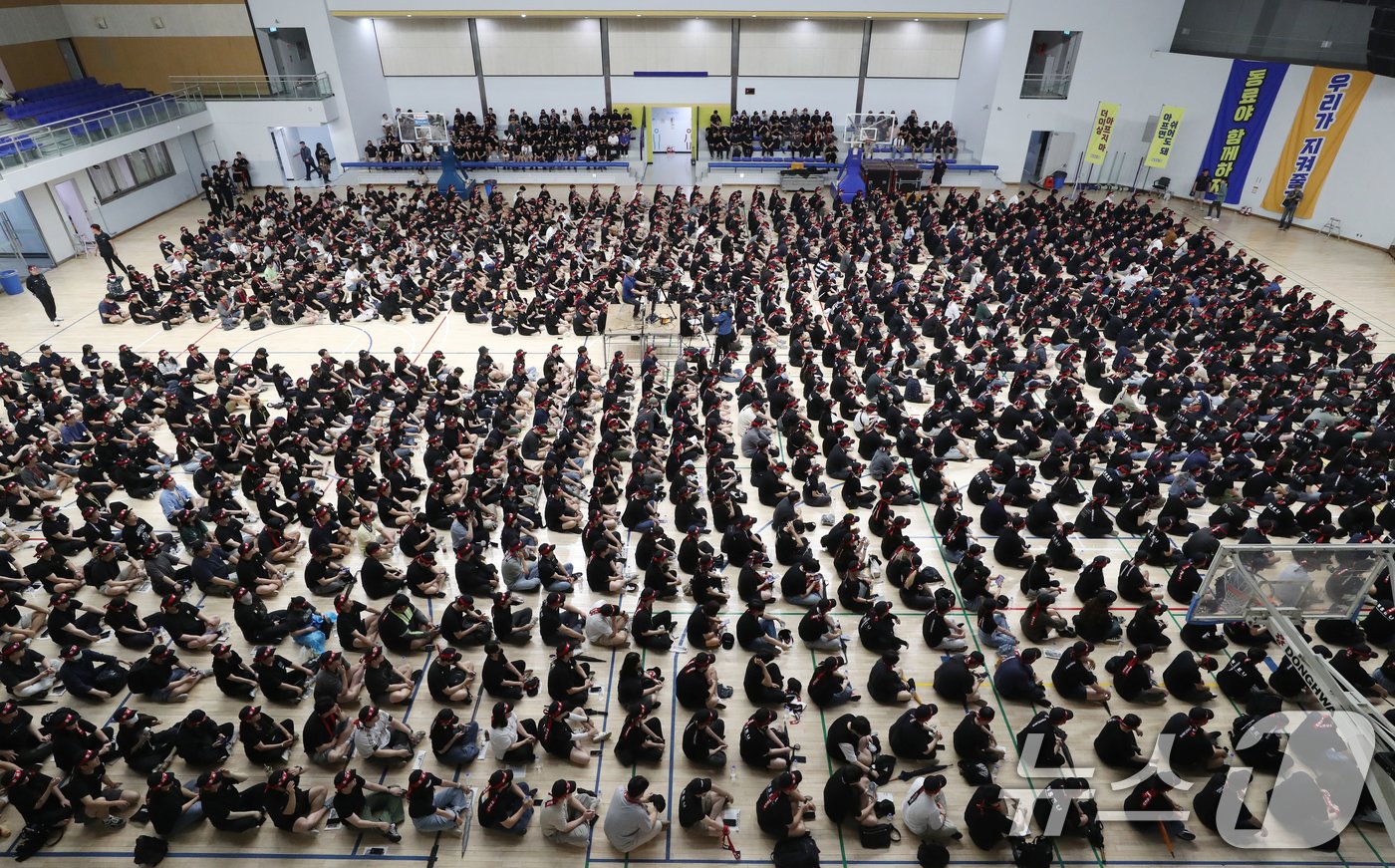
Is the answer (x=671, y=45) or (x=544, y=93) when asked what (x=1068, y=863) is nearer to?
(x=671, y=45)

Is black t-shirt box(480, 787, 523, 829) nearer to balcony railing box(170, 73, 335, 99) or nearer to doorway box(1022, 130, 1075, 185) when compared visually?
balcony railing box(170, 73, 335, 99)

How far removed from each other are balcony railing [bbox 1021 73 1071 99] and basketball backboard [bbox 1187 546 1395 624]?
28038mm

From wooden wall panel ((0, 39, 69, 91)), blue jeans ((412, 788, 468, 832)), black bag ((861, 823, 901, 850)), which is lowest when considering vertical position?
black bag ((861, 823, 901, 850))

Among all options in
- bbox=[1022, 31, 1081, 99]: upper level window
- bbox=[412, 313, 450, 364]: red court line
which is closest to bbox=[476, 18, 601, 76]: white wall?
bbox=[1022, 31, 1081, 99]: upper level window

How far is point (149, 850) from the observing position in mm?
7105

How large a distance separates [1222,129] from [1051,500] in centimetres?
2612

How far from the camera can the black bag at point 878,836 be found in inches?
287

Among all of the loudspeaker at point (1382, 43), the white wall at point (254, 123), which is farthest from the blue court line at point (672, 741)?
the white wall at point (254, 123)

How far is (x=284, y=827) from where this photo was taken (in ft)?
24.1

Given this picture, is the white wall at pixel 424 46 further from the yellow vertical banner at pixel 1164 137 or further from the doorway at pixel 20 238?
the yellow vertical banner at pixel 1164 137

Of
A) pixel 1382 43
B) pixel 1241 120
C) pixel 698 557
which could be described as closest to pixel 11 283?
pixel 698 557

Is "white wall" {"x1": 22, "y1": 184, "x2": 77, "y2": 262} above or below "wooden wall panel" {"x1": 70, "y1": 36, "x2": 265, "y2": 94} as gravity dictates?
below

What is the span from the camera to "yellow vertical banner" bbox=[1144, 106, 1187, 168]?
26.6 meters

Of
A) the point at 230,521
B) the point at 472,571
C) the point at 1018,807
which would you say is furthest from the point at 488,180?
the point at 1018,807
